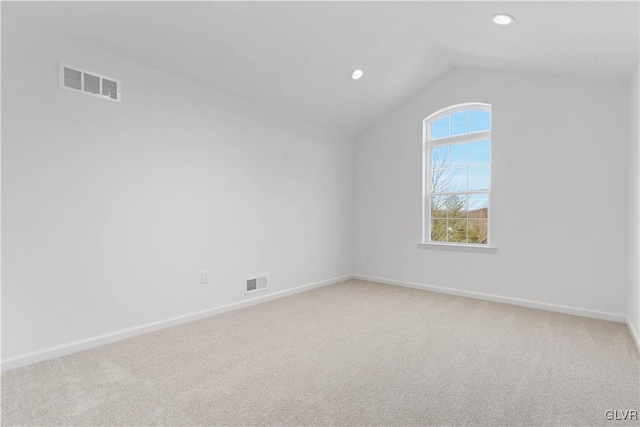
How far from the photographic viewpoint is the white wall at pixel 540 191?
3.68 m

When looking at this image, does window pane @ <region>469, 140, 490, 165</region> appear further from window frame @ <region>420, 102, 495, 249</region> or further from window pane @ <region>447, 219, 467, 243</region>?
window pane @ <region>447, 219, 467, 243</region>

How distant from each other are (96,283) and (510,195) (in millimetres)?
4334

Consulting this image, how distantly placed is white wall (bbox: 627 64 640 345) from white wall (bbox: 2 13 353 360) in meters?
3.48

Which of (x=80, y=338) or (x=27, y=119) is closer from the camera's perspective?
(x=27, y=119)

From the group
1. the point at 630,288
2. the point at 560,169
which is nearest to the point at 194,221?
the point at 560,169

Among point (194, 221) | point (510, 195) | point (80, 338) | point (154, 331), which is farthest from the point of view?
point (510, 195)

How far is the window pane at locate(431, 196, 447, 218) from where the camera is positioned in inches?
196

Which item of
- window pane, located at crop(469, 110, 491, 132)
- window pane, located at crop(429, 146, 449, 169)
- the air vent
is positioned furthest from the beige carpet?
window pane, located at crop(469, 110, 491, 132)

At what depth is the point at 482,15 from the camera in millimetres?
2922

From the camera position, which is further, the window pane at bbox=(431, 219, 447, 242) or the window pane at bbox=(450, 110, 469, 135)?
the window pane at bbox=(431, 219, 447, 242)

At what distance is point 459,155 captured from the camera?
4867 mm

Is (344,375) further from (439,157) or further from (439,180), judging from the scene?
(439,157)

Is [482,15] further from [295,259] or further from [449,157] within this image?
[295,259]

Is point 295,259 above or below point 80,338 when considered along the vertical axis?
above
